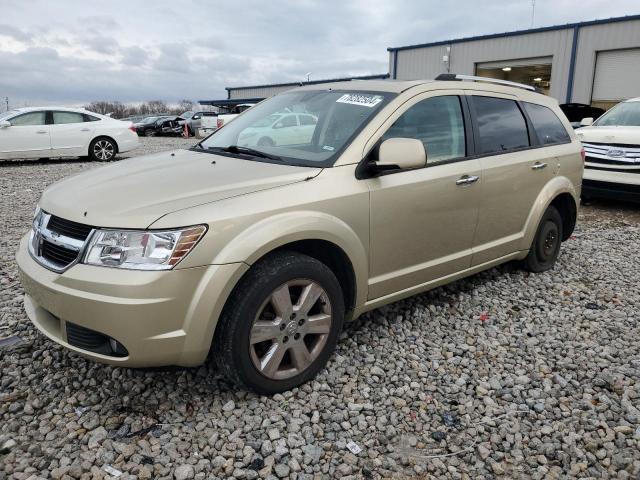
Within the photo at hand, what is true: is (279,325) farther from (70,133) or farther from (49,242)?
(70,133)

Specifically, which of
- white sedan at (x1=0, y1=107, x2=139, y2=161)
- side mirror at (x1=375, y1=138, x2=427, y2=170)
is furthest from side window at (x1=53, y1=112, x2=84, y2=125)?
side mirror at (x1=375, y1=138, x2=427, y2=170)

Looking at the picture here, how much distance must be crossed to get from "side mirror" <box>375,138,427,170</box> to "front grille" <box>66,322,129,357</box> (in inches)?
66.9

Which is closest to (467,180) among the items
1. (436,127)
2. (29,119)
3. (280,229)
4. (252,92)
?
(436,127)

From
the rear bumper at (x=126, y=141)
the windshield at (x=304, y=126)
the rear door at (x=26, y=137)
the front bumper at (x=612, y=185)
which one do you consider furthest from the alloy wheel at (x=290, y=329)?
the rear bumper at (x=126, y=141)

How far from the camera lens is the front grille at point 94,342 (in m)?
2.52

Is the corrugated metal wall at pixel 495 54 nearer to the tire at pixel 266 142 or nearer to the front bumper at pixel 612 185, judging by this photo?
the front bumper at pixel 612 185

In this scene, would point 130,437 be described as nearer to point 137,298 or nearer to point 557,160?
point 137,298

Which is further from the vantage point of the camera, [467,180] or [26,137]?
[26,137]

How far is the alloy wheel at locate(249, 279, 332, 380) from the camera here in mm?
2744

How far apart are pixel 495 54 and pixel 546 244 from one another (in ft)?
73.8

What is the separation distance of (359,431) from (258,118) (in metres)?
2.33

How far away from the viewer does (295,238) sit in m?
2.76

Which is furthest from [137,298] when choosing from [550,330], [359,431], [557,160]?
[557,160]

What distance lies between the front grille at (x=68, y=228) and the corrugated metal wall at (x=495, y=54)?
24127 mm
